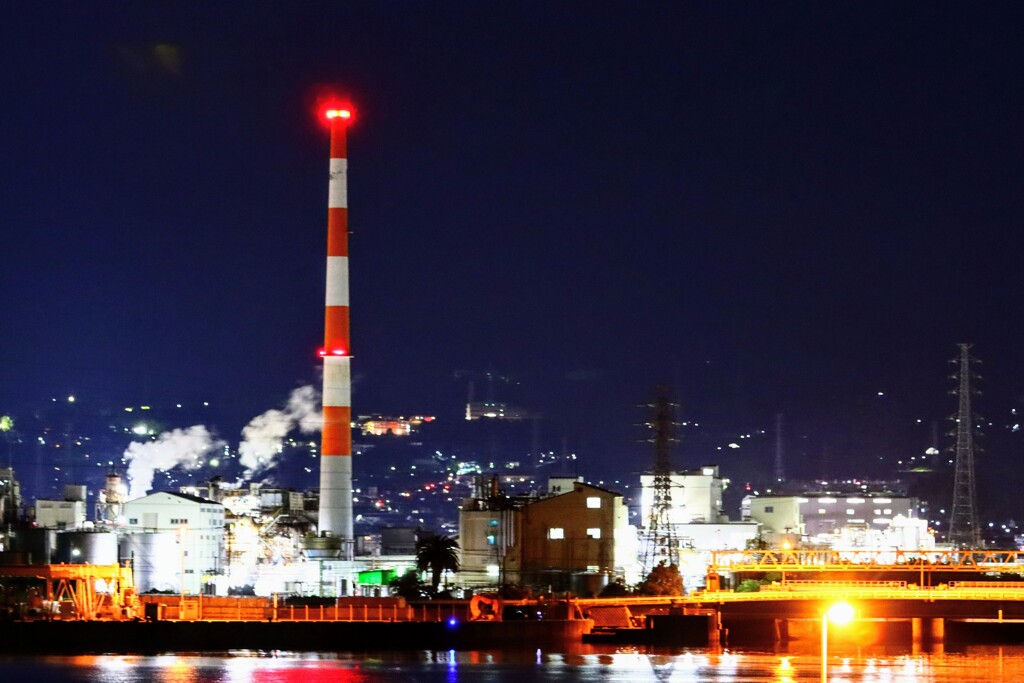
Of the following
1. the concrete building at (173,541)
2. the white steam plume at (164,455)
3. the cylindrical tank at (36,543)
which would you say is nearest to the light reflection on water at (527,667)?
the concrete building at (173,541)

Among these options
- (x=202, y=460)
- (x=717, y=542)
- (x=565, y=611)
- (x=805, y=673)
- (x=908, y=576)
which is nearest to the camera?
(x=805, y=673)

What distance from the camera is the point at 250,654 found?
52312 mm

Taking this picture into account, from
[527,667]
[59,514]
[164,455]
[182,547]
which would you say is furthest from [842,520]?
[527,667]

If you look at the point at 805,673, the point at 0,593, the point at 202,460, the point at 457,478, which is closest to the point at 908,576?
the point at 805,673

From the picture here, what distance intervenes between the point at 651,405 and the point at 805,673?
22.9 metres

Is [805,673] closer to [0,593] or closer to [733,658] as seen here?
[733,658]

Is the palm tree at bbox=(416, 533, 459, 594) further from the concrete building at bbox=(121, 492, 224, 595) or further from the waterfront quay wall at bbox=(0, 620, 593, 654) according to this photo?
the waterfront quay wall at bbox=(0, 620, 593, 654)

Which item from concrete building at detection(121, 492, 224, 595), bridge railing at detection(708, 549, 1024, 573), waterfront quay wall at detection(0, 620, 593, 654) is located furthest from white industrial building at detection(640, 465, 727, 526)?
waterfront quay wall at detection(0, 620, 593, 654)

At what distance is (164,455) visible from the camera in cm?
9950

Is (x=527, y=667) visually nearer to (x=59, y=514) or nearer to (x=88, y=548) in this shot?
(x=88, y=548)

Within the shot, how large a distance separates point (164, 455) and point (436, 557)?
38984 mm

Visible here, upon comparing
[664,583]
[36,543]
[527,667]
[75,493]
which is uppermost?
[75,493]

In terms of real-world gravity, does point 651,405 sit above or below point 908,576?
above

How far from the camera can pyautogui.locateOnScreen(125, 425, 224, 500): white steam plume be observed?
8506 centimetres
